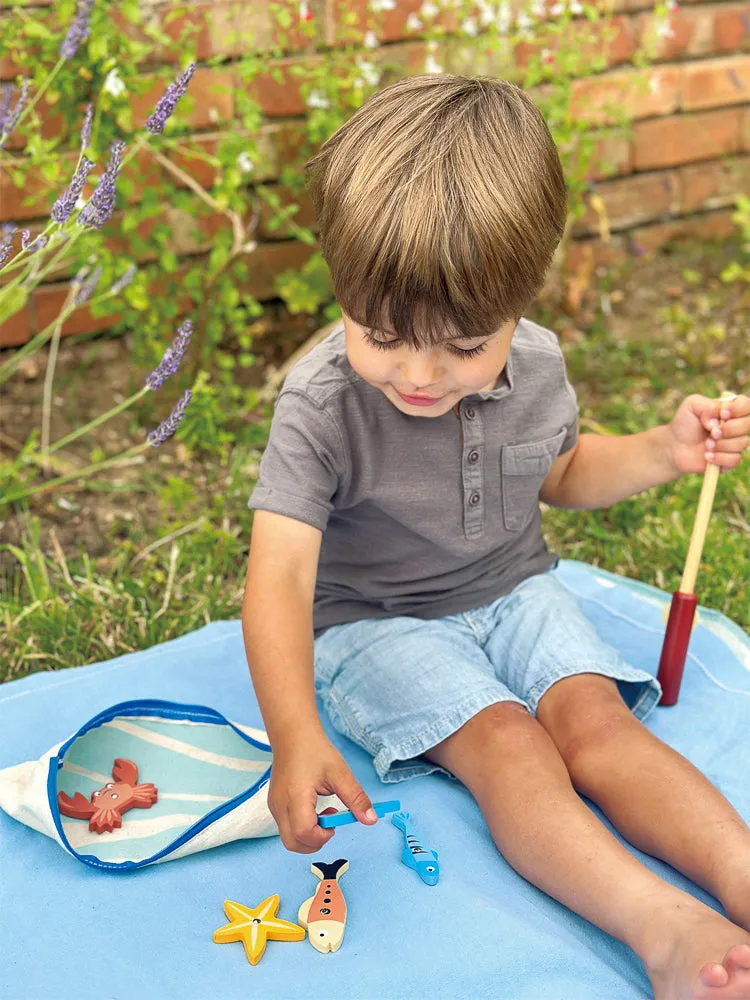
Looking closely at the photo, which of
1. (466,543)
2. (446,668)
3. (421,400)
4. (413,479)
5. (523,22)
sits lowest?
(446,668)

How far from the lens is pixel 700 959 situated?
105 centimetres

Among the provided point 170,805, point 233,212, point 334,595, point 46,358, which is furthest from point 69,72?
point 170,805

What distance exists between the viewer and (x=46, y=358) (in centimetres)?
246

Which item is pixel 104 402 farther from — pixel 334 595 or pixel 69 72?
pixel 334 595

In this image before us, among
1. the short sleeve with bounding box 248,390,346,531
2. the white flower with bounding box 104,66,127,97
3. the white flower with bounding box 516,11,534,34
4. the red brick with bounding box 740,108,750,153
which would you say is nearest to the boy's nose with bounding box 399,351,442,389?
the short sleeve with bounding box 248,390,346,531

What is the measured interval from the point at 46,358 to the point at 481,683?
1.40m

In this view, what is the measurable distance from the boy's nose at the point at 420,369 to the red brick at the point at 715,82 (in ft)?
6.65

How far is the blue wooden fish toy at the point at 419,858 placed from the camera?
126cm

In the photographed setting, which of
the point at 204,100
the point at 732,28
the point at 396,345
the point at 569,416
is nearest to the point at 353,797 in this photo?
the point at 396,345

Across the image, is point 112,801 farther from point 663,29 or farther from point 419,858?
point 663,29

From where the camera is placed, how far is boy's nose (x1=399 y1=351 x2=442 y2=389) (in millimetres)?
1212

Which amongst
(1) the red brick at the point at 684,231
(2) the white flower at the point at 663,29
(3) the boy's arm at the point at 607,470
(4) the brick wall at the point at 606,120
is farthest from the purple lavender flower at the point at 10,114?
(1) the red brick at the point at 684,231

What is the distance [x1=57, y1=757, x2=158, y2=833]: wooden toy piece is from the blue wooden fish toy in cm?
30

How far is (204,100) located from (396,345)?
132cm
